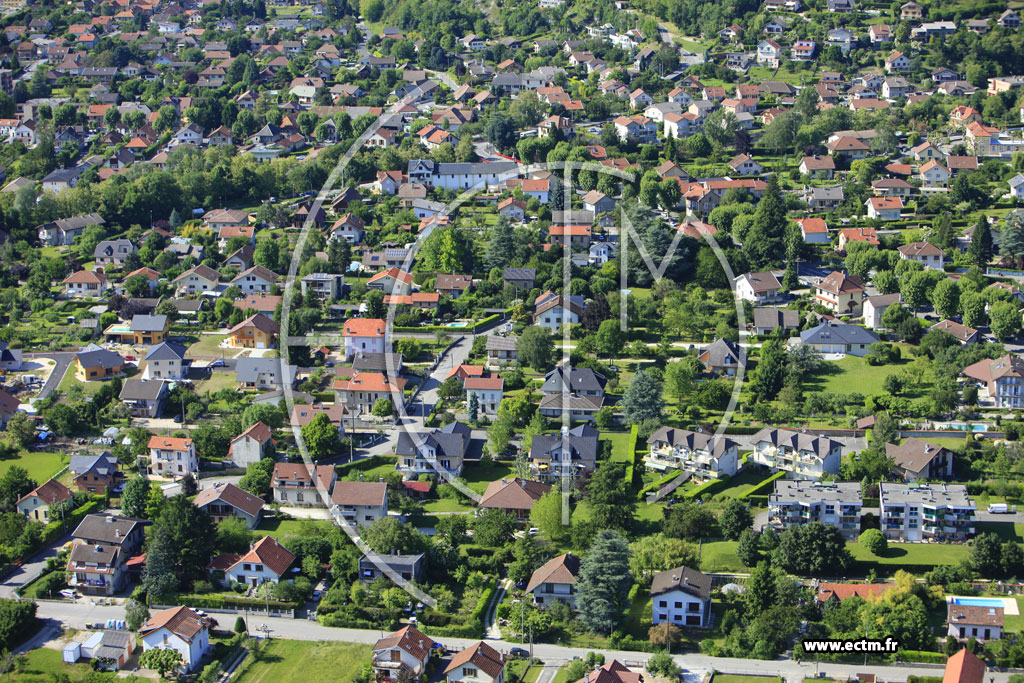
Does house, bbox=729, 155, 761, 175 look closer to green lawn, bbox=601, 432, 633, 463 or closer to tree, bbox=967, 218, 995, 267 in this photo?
tree, bbox=967, 218, 995, 267

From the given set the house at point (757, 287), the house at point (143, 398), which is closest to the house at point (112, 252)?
the house at point (143, 398)

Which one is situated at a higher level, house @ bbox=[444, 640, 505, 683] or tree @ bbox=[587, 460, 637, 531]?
tree @ bbox=[587, 460, 637, 531]

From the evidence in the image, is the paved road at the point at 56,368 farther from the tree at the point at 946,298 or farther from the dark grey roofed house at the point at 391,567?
the tree at the point at 946,298

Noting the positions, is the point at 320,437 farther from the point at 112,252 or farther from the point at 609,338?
the point at 112,252

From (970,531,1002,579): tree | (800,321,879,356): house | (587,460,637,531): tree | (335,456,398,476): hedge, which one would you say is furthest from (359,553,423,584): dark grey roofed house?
(800,321,879,356): house

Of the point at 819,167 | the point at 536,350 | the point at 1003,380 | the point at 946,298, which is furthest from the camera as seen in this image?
the point at 819,167

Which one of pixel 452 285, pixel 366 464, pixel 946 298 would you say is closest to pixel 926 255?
pixel 946 298
